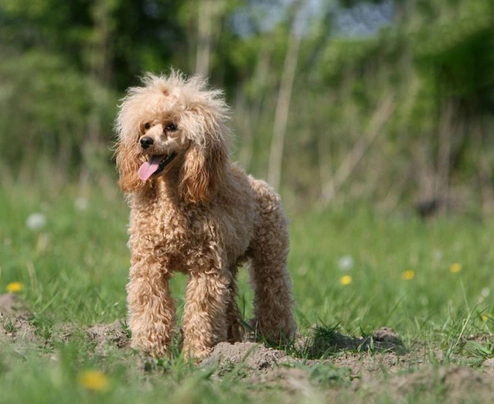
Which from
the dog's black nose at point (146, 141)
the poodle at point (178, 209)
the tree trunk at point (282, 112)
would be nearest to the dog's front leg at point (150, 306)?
the poodle at point (178, 209)

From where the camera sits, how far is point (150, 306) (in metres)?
4.66

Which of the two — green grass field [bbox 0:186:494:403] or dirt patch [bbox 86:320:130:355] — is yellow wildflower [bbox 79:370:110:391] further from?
dirt patch [bbox 86:320:130:355]

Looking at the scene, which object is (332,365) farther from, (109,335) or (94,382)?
(94,382)

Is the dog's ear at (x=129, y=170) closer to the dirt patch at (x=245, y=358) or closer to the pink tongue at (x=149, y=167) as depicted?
the pink tongue at (x=149, y=167)

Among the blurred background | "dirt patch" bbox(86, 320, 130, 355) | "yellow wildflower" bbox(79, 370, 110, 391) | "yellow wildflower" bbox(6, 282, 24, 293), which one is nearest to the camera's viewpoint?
"yellow wildflower" bbox(79, 370, 110, 391)

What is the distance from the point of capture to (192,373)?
154 inches

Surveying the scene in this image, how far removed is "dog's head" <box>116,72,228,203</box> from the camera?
14.9 feet

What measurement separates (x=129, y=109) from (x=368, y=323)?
238 centimetres

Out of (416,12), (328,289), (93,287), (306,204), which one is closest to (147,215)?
(93,287)

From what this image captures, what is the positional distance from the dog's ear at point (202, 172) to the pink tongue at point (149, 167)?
5.8 inches

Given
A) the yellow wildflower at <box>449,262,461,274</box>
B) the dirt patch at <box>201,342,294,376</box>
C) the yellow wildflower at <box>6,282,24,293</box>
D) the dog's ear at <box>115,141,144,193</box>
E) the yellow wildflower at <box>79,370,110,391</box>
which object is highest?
the dog's ear at <box>115,141,144,193</box>

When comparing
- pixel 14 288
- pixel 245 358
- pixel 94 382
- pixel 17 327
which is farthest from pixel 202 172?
pixel 14 288

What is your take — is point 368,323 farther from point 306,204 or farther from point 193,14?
point 193,14

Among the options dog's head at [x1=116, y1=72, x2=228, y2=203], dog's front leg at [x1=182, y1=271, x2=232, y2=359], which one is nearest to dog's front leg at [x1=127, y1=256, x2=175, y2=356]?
dog's front leg at [x1=182, y1=271, x2=232, y2=359]
